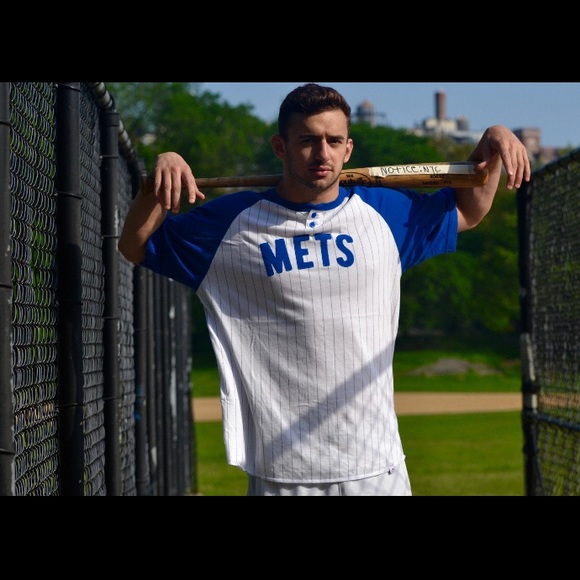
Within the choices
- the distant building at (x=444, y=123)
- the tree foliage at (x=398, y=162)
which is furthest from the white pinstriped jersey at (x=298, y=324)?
the distant building at (x=444, y=123)

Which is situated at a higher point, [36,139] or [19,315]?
[36,139]

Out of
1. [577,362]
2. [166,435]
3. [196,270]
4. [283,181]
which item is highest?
[283,181]

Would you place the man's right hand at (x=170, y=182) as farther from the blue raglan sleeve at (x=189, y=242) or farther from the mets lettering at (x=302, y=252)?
the mets lettering at (x=302, y=252)

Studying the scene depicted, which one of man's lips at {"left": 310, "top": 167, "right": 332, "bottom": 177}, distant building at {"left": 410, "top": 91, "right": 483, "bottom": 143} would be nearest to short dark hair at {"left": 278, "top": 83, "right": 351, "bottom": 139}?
man's lips at {"left": 310, "top": 167, "right": 332, "bottom": 177}

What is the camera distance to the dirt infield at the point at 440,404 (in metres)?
27.9

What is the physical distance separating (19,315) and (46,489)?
677mm

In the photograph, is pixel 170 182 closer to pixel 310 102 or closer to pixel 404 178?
pixel 310 102

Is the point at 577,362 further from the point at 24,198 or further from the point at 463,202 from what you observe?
the point at 24,198

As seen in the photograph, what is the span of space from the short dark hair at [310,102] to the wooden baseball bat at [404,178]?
21cm

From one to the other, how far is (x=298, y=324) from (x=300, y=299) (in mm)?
77

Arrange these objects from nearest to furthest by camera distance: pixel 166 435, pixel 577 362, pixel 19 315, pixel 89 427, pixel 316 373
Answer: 1. pixel 19 315
2. pixel 316 373
3. pixel 89 427
4. pixel 577 362
5. pixel 166 435

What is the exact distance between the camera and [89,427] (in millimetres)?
4184

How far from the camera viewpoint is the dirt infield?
27.9 m

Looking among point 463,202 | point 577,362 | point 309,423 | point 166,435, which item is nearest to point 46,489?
point 309,423
